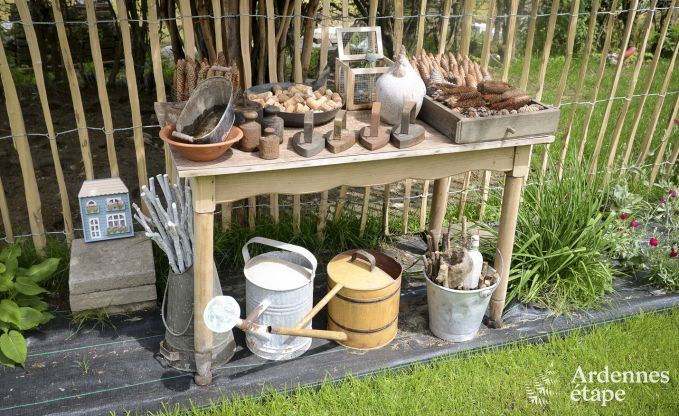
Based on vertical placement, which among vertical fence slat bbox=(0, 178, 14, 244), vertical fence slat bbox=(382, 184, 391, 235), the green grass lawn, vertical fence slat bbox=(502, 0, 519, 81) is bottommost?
the green grass lawn

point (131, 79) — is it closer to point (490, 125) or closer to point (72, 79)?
point (72, 79)

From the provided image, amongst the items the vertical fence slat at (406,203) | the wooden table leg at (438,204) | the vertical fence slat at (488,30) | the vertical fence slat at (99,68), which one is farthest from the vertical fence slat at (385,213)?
the vertical fence slat at (99,68)

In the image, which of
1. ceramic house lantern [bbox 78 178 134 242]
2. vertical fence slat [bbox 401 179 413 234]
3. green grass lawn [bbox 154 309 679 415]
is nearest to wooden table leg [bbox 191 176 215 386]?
green grass lawn [bbox 154 309 679 415]

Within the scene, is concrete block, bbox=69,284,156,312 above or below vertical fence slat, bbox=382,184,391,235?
below

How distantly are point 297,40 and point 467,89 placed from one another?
3.50ft

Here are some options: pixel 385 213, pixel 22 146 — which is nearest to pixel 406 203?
pixel 385 213

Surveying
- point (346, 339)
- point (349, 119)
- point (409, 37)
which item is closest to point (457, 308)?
point (346, 339)

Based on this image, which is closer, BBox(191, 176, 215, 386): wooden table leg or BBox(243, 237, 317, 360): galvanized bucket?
BBox(191, 176, 215, 386): wooden table leg

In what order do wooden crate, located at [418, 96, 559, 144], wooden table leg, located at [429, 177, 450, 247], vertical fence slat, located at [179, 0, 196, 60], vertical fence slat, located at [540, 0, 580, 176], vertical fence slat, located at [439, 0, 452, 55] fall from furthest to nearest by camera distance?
1. vertical fence slat, located at [540, 0, 580, 176]
2. wooden table leg, located at [429, 177, 450, 247]
3. vertical fence slat, located at [439, 0, 452, 55]
4. vertical fence slat, located at [179, 0, 196, 60]
5. wooden crate, located at [418, 96, 559, 144]

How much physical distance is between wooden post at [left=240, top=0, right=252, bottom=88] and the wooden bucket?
1.14 m

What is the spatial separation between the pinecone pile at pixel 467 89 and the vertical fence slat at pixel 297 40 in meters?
0.67

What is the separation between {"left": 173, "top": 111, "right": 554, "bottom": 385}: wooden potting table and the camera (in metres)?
2.48

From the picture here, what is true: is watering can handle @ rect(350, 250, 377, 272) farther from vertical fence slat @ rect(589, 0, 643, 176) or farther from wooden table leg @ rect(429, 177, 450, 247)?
vertical fence slat @ rect(589, 0, 643, 176)

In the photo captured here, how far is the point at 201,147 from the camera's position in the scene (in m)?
2.34
